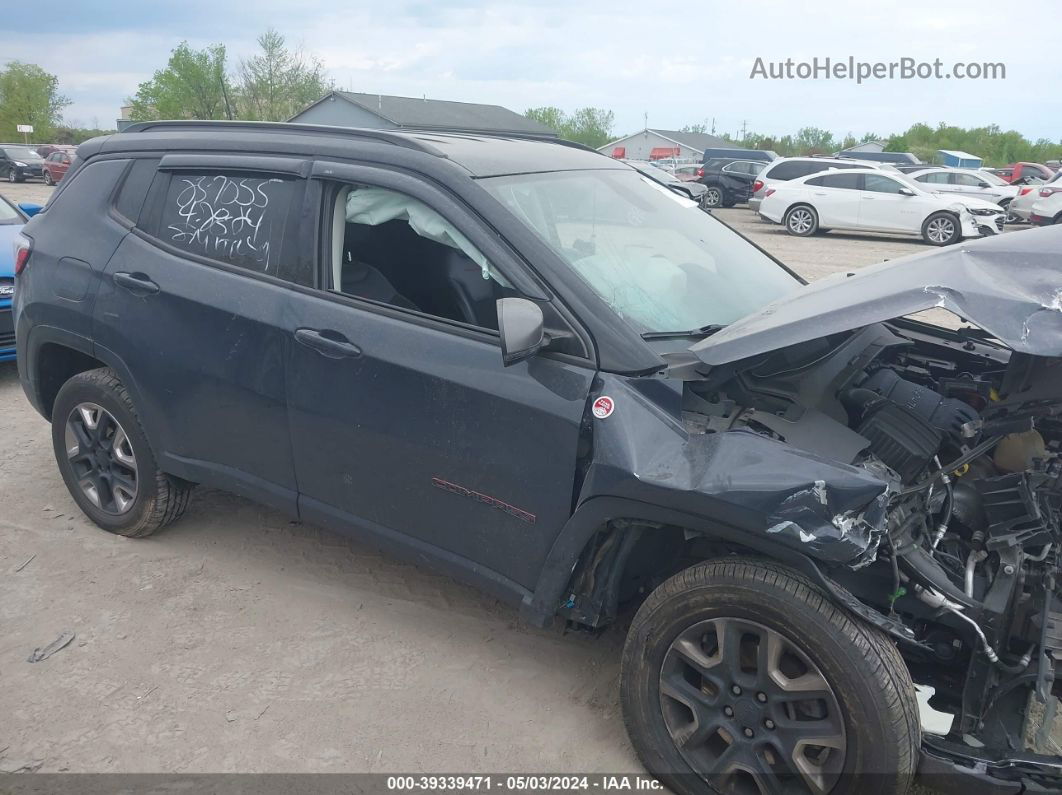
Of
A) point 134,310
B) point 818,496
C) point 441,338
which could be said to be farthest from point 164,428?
point 818,496

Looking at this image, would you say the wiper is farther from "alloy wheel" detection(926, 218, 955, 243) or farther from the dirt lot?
"alloy wheel" detection(926, 218, 955, 243)

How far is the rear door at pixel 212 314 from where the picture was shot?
131 inches

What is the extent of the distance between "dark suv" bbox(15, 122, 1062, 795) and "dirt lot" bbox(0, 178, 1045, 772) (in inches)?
16.8

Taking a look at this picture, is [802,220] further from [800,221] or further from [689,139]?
[689,139]

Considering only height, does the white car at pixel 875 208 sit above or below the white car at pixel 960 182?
below

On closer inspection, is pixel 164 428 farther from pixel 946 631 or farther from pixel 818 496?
pixel 946 631

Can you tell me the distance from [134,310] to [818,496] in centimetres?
294

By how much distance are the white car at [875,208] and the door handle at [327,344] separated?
17.8 m

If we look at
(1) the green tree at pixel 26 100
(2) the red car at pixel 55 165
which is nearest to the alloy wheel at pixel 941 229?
(2) the red car at pixel 55 165

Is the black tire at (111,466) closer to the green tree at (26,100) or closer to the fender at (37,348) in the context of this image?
the fender at (37,348)

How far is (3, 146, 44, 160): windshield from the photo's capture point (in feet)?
118

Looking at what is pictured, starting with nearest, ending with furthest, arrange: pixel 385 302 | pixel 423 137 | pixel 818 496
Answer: pixel 818 496
pixel 385 302
pixel 423 137

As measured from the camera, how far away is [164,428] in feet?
12.2

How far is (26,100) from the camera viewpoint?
76.4 metres
